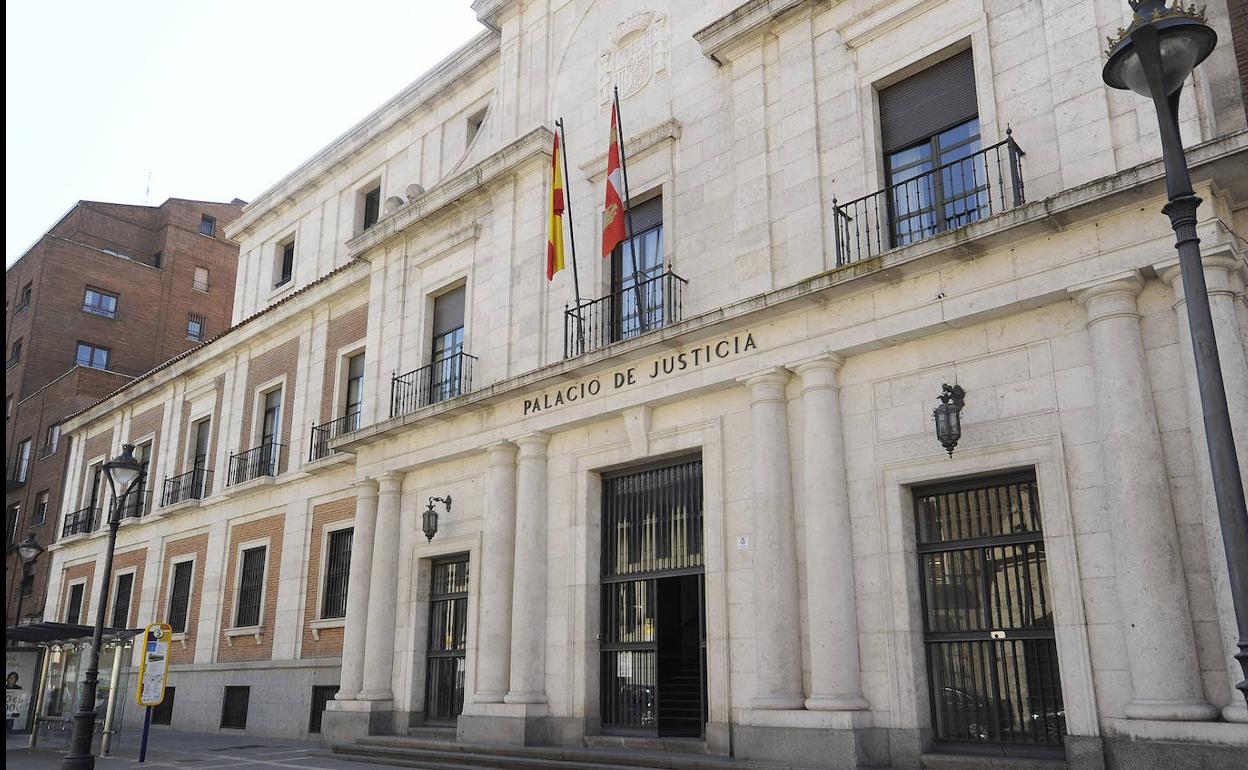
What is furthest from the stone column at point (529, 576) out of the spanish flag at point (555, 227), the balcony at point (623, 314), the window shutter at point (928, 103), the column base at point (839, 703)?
the window shutter at point (928, 103)

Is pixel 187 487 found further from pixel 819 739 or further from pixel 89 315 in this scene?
pixel 819 739

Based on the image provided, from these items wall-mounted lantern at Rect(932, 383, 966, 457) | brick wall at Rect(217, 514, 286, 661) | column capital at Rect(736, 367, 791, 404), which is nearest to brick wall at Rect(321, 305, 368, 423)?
brick wall at Rect(217, 514, 286, 661)

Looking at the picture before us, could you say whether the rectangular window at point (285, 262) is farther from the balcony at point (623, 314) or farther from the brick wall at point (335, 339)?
the balcony at point (623, 314)

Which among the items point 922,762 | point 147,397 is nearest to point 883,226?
point 922,762

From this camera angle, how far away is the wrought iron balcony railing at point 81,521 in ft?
101

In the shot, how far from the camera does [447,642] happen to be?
16438 mm

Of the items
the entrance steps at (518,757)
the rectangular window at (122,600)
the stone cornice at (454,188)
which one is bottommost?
the entrance steps at (518,757)

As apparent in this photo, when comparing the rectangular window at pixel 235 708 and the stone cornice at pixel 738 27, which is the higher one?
the stone cornice at pixel 738 27

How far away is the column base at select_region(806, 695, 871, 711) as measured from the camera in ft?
34.1

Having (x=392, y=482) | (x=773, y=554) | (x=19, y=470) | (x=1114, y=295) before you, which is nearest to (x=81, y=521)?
(x=19, y=470)

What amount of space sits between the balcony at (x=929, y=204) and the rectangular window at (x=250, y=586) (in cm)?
1571

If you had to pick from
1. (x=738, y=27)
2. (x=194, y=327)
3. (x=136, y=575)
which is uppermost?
(x=194, y=327)

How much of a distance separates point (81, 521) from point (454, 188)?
70.0 ft

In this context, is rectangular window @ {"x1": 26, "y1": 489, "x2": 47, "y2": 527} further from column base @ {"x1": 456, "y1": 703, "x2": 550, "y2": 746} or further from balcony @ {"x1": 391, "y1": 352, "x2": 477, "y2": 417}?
column base @ {"x1": 456, "y1": 703, "x2": 550, "y2": 746}
